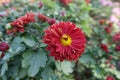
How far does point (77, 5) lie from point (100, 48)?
76 centimetres

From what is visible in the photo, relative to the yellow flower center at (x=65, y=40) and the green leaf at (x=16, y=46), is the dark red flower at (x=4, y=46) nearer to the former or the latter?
the green leaf at (x=16, y=46)

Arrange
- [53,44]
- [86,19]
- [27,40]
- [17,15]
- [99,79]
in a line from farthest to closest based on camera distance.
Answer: [86,19]
[99,79]
[17,15]
[27,40]
[53,44]

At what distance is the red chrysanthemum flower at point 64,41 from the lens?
6.47 ft

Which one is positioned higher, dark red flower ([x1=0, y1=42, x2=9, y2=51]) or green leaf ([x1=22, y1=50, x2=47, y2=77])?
dark red flower ([x1=0, y1=42, x2=9, y2=51])

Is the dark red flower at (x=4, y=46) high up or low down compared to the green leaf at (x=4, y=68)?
up

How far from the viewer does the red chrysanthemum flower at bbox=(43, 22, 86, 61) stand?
6.47 ft

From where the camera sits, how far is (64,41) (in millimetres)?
2033

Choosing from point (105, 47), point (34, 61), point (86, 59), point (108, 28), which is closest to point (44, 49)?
point (34, 61)

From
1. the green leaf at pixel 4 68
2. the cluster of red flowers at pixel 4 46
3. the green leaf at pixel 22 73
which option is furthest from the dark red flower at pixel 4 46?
the green leaf at pixel 22 73

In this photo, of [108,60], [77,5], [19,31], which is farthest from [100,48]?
[19,31]

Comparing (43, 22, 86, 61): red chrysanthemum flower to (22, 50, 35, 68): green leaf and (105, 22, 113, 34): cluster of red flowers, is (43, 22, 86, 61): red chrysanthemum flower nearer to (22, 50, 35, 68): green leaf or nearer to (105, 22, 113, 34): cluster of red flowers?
(22, 50, 35, 68): green leaf

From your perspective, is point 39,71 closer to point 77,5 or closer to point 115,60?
point 115,60

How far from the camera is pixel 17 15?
2633 mm

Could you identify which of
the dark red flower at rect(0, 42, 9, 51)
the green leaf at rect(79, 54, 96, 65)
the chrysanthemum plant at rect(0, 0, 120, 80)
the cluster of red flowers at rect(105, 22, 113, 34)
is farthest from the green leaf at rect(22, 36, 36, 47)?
the cluster of red flowers at rect(105, 22, 113, 34)
